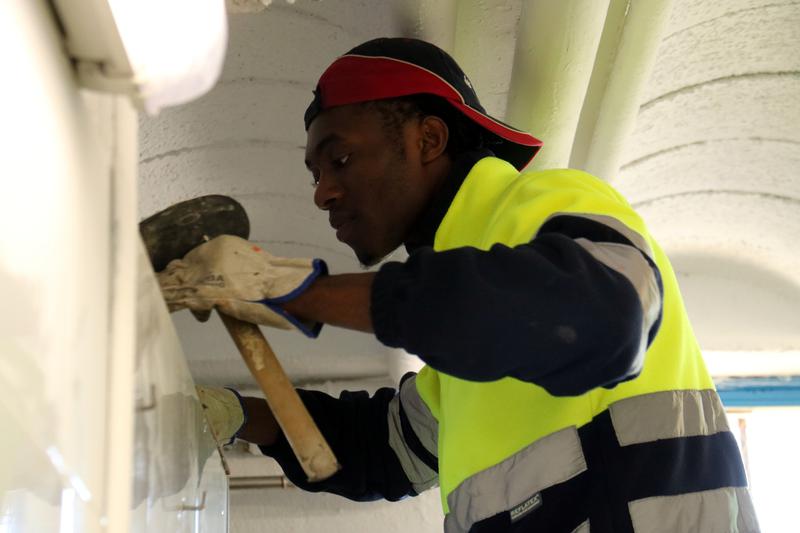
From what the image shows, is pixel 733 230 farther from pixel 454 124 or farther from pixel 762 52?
pixel 454 124

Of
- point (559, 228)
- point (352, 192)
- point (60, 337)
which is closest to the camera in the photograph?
point (60, 337)

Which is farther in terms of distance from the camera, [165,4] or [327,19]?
[327,19]

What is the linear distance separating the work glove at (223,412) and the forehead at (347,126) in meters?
0.40

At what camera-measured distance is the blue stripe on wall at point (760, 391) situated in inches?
94.2

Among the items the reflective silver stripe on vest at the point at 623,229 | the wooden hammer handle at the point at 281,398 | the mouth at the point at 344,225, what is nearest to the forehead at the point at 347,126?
the mouth at the point at 344,225

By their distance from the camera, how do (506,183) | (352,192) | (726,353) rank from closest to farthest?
1. (506,183)
2. (352,192)
3. (726,353)

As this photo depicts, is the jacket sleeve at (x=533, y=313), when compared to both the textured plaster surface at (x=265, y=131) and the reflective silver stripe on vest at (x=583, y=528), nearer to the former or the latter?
the reflective silver stripe on vest at (x=583, y=528)

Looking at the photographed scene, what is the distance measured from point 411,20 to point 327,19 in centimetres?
18

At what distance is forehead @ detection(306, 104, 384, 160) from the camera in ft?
4.12

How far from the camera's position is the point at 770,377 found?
2.41m

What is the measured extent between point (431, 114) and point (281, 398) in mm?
497

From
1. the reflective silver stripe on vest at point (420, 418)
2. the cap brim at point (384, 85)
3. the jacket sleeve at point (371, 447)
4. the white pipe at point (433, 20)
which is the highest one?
the white pipe at point (433, 20)

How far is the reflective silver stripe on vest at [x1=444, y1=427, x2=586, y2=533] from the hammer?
0.61ft

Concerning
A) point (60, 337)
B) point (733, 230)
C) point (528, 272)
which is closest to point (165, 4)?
point (60, 337)
